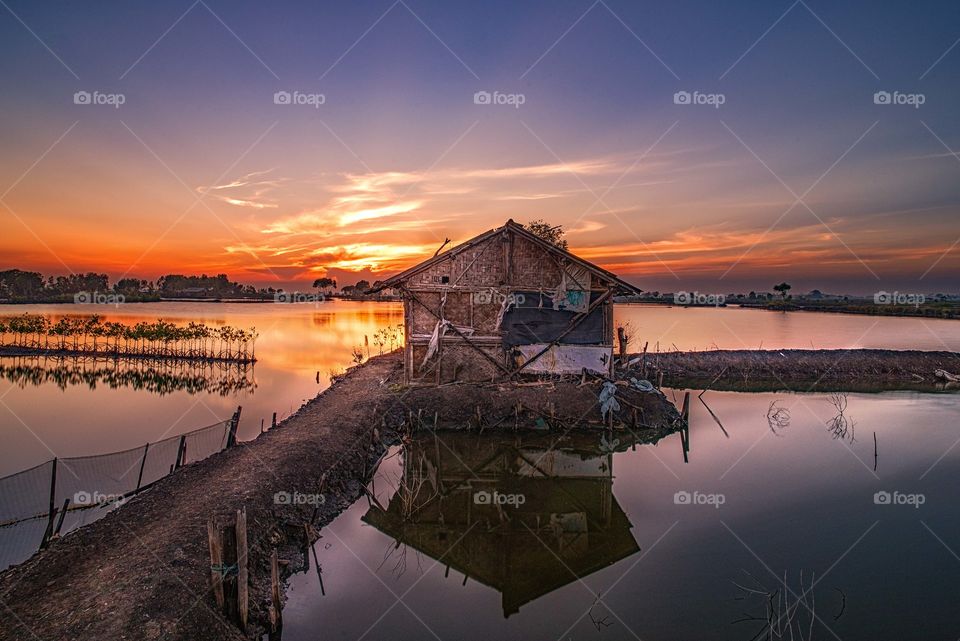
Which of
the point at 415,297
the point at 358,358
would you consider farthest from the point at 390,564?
the point at 358,358

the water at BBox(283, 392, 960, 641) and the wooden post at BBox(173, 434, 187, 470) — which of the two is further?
the wooden post at BBox(173, 434, 187, 470)

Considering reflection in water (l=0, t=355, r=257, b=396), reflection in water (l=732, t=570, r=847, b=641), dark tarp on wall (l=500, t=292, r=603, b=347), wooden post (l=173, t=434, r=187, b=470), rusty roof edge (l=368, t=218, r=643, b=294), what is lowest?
reflection in water (l=732, t=570, r=847, b=641)

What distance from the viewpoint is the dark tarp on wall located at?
745 inches

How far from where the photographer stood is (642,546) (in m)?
10.1

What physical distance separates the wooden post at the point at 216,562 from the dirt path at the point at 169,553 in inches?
9.4

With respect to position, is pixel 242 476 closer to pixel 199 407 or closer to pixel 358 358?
pixel 199 407

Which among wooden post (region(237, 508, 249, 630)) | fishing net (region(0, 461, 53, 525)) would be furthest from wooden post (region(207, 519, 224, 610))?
fishing net (region(0, 461, 53, 525))

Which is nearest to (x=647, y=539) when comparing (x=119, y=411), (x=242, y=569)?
(x=242, y=569)

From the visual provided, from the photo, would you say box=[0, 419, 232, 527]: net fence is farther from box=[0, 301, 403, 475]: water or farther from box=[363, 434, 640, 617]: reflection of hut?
box=[363, 434, 640, 617]: reflection of hut

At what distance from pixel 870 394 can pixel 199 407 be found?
3244 centimetres

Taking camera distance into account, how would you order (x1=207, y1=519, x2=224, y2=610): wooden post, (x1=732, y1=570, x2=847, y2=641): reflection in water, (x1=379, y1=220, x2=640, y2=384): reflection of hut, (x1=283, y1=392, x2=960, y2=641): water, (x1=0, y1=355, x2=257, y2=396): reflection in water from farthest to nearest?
(x1=0, y1=355, x2=257, y2=396): reflection in water, (x1=379, y1=220, x2=640, y2=384): reflection of hut, (x1=283, y1=392, x2=960, y2=641): water, (x1=732, y1=570, x2=847, y2=641): reflection in water, (x1=207, y1=519, x2=224, y2=610): wooden post

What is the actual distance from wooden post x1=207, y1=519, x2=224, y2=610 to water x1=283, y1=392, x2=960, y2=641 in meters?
1.28

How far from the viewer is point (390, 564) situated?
9234 mm

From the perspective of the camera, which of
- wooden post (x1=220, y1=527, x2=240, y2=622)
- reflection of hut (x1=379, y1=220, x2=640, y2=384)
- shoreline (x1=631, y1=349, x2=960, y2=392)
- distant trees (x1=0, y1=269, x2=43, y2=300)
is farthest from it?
distant trees (x1=0, y1=269, x2=43, y2=300)
